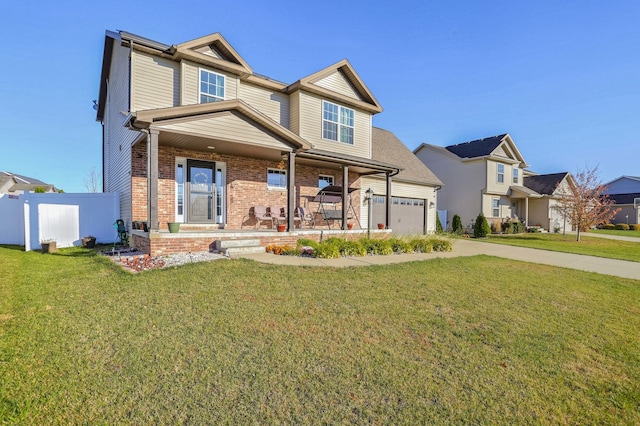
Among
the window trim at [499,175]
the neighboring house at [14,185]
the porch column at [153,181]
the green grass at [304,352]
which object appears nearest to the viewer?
the green grass at [304,352]

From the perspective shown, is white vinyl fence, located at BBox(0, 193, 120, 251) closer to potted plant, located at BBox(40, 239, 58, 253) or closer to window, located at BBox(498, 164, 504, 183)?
potted plant, located at BBox(40, 239, 58, 253)

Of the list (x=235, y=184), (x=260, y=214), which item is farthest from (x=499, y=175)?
(x=235, y=184)

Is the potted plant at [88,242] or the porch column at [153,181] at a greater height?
the porch column at [153,181]

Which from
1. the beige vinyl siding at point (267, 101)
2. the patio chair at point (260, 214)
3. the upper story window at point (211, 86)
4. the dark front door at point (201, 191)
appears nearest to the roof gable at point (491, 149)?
the beige vinyl siding at point (267, 101)

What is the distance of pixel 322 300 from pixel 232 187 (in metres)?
7.37

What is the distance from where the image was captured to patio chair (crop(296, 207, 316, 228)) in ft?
39.3

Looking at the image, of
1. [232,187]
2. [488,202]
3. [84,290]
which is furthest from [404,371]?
[488,202]

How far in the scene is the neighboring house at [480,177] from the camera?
76.6 feet

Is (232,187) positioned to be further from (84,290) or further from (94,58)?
(94,58)

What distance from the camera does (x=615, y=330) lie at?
159 inches

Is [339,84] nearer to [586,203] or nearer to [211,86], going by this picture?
[211,86]

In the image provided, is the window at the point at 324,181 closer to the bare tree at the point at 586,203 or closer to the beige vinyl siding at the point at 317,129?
the beige vinyl siding at the point at 317,129

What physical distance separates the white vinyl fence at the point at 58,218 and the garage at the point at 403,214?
1089 centimetres

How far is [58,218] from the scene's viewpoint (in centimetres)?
952
